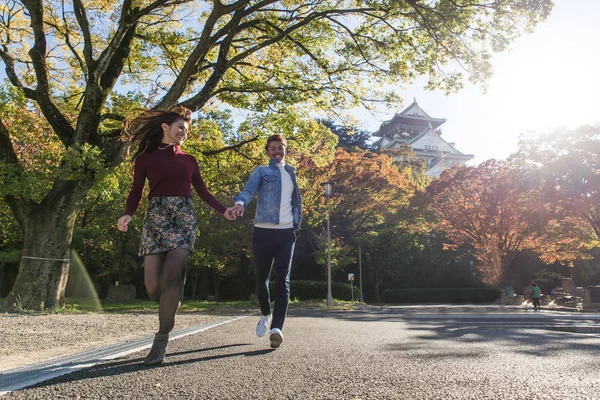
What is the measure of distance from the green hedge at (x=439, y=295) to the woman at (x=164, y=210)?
2899 centimetres

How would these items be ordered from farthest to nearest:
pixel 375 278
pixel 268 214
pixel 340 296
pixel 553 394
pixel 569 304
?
pixel 375 278
pixel 340 296
pixel 569 304
pixel 268 214
pixel 553 394

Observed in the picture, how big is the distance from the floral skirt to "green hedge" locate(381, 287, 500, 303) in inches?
1152

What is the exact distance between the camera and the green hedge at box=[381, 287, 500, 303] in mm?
30234

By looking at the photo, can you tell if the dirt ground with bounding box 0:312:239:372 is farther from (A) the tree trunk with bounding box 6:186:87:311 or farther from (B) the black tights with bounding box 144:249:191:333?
(A) the tree trunk with bounding box 6:186:87:311

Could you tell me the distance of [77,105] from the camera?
12.2m

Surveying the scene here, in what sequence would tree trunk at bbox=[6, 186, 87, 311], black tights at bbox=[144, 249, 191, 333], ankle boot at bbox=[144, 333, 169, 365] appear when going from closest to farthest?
ankle boot at bbox=[144, 333, 169, 365] < black tights at bbox=[144, 249, 191, 333] < tree trunk at bbox=[6, 186, 87, 311]

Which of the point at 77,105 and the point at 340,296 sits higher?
the point at 77,105

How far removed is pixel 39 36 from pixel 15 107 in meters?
1.91

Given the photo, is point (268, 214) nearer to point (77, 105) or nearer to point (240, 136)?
point (240, 136)

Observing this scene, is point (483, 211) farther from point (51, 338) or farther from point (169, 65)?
point (51, 338)

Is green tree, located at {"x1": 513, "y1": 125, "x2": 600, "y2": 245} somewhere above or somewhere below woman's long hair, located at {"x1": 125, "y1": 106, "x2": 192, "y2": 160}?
above

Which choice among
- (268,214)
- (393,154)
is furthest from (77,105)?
(393,154)

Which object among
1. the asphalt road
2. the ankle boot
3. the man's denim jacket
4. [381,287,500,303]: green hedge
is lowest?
[381,287,500,303]: green hedge

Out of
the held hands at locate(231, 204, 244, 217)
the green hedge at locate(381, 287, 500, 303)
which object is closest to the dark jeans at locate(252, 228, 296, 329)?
the held hands at locate(231, 204, 244, 217)
